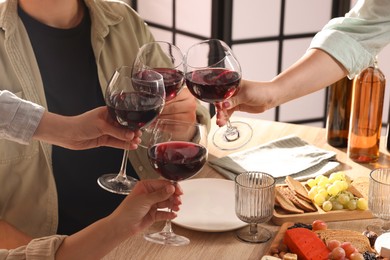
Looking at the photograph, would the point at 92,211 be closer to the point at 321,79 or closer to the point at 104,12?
the point at 104,12

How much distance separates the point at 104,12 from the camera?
93.2 inches

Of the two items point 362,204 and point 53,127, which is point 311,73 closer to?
point 362,204

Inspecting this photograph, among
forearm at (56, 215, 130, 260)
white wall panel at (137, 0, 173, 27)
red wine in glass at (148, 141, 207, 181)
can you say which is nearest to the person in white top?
red wine in glass at (148, 141, 207, 181)

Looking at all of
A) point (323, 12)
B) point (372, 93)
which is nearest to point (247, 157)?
point (372, 93)

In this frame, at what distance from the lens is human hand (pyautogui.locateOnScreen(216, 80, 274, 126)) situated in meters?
2.00

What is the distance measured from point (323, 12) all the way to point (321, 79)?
5.95 feet

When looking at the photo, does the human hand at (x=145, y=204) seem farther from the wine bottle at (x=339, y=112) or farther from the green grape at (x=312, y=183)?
the wine bottle at (x=339, y=112)

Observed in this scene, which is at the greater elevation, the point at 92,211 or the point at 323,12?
the point at 323,12

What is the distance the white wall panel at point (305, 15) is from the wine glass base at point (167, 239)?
7.85ft

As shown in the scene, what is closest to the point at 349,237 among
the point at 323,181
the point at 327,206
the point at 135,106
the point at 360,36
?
the point at 327,206

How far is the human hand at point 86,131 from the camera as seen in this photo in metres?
1.71

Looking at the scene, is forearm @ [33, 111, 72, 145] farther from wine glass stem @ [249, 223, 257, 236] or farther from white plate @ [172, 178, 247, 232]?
wine glass stem @ [249, 223, 257, 236]

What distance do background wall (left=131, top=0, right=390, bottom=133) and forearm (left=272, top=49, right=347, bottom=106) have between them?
1.57m

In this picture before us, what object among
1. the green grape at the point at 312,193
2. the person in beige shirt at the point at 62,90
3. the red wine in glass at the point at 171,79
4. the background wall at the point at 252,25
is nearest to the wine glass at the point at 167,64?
the red wine in glass at the point at 171,79
